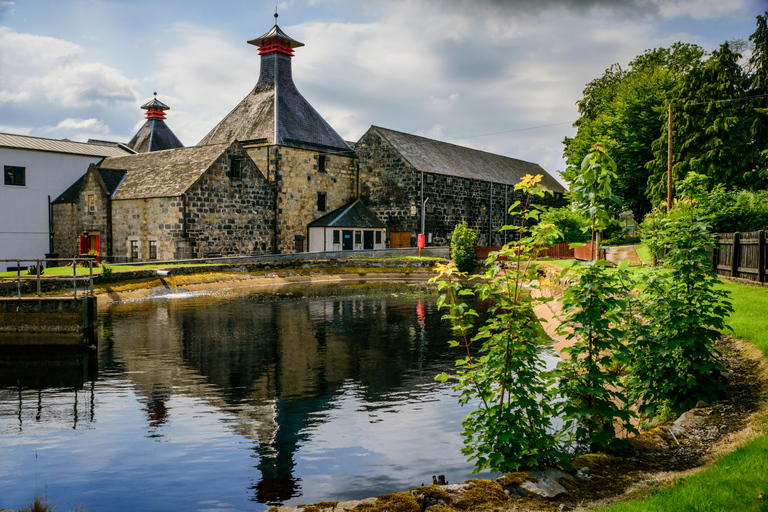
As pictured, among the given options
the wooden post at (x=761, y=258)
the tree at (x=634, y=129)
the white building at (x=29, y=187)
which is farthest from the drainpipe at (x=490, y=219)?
the wooden post at (x=761, y=258)

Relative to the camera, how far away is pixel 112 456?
8453 millimetres

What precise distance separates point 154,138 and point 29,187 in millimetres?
21693

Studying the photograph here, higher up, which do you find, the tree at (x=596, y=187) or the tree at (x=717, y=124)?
the tree at (x=717, y=124)

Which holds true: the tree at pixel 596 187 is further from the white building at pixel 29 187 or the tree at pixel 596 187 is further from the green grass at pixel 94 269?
the white building at pixel 29 187

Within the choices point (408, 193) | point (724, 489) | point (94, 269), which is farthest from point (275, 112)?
point (724, 489)

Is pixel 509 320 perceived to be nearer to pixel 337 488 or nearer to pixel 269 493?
pixel 337 488

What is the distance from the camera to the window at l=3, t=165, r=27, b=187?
4034 centimetres

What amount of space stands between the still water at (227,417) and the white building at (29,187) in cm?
2839

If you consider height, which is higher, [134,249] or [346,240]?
[346,240]

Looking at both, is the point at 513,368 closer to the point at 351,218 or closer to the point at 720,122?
the point at 720,122

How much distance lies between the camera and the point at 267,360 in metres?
14.7

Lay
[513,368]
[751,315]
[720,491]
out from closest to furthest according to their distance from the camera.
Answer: [720,491]
[513,368]
[751,315]

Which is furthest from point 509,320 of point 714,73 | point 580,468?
point 714,73

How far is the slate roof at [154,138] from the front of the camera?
61.2 meters
